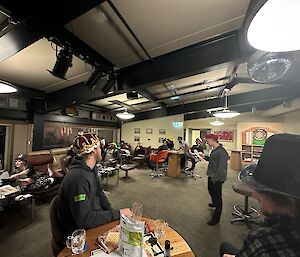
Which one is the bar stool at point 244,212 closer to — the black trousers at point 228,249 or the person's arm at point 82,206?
the black trousers at point 228,249

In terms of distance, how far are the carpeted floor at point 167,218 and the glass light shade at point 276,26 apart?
2609 millimetres

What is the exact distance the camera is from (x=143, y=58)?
2.97 m

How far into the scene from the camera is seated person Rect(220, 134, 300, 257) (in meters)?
0.71

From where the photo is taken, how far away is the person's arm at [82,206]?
127 centimetres

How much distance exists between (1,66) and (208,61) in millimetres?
3611

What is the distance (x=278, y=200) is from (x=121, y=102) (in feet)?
19.9

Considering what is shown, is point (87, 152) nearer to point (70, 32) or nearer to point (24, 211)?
point (70, 32)

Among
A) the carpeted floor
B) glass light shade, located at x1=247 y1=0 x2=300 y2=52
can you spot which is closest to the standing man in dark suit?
the carpeted floor

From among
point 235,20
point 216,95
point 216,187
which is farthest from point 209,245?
point 216,95

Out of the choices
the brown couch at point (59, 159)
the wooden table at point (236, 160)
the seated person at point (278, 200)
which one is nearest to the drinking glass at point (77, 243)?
the seated person at point (278, 200)

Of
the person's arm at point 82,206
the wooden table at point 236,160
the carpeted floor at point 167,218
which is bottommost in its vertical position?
the carpeted floor at point 167,218

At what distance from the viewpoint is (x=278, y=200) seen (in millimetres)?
780

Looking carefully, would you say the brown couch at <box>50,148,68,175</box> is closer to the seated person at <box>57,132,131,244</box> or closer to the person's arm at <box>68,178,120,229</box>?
the seated person at <box>57,132,131,244</box>

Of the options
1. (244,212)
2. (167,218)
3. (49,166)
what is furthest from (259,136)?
(49,166)
